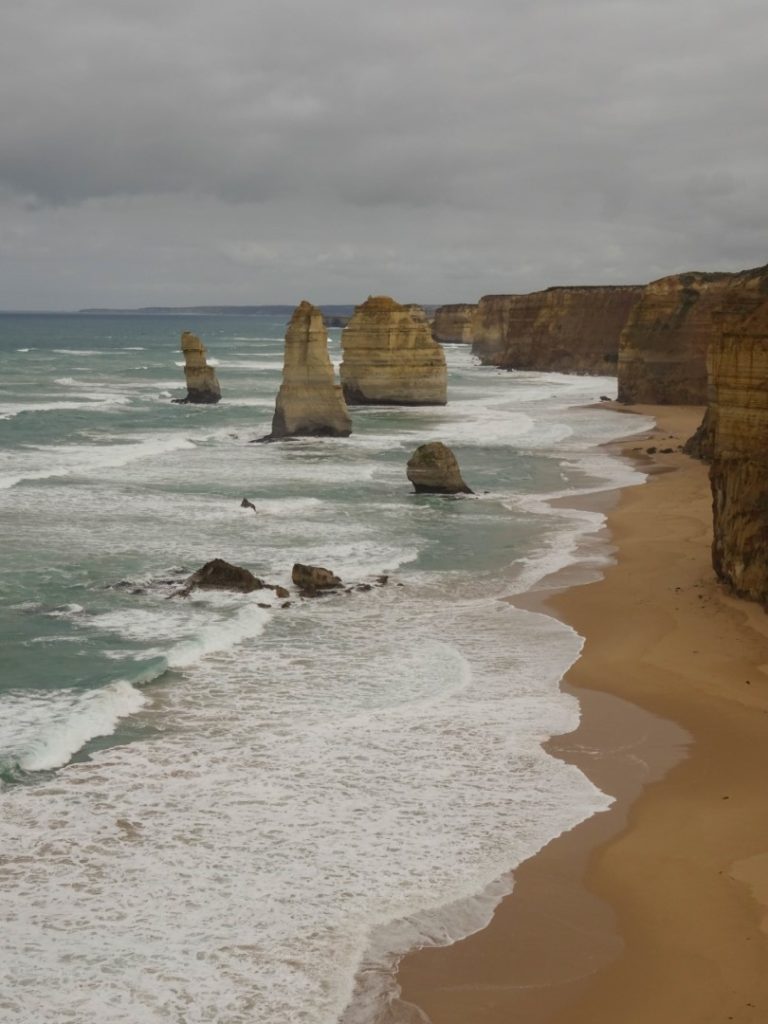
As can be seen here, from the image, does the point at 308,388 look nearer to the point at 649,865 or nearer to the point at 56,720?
the point at 56,720

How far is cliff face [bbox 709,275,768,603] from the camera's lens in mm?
18062

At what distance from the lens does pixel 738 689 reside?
15055 mm

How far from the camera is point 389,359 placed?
5925 cm

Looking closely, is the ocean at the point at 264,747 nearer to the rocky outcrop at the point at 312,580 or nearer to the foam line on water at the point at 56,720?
the foam line on water at the point at 56,720

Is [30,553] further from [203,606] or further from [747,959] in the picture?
[747,959]

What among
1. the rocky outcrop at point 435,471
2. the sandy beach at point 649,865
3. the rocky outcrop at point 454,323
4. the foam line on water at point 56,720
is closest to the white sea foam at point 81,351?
the rocky outcrop at point 454,323

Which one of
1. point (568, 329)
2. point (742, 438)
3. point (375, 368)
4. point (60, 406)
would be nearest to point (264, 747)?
point (742, 438)

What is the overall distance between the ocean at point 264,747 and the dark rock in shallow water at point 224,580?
1.25 feet

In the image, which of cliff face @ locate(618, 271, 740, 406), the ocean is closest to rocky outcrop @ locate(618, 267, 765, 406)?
cliff face @ locate(618, 271, 740, 406)

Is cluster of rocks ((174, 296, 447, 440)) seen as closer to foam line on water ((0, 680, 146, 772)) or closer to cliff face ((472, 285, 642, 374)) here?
cliff face ((472, 285, 642, 374))

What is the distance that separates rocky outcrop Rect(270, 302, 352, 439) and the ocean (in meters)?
13.0

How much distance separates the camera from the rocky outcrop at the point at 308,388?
142 ft

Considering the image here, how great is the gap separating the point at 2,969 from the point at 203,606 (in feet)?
35.8

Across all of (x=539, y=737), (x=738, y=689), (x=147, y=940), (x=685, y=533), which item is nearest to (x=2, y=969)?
(x=147, y=940)
